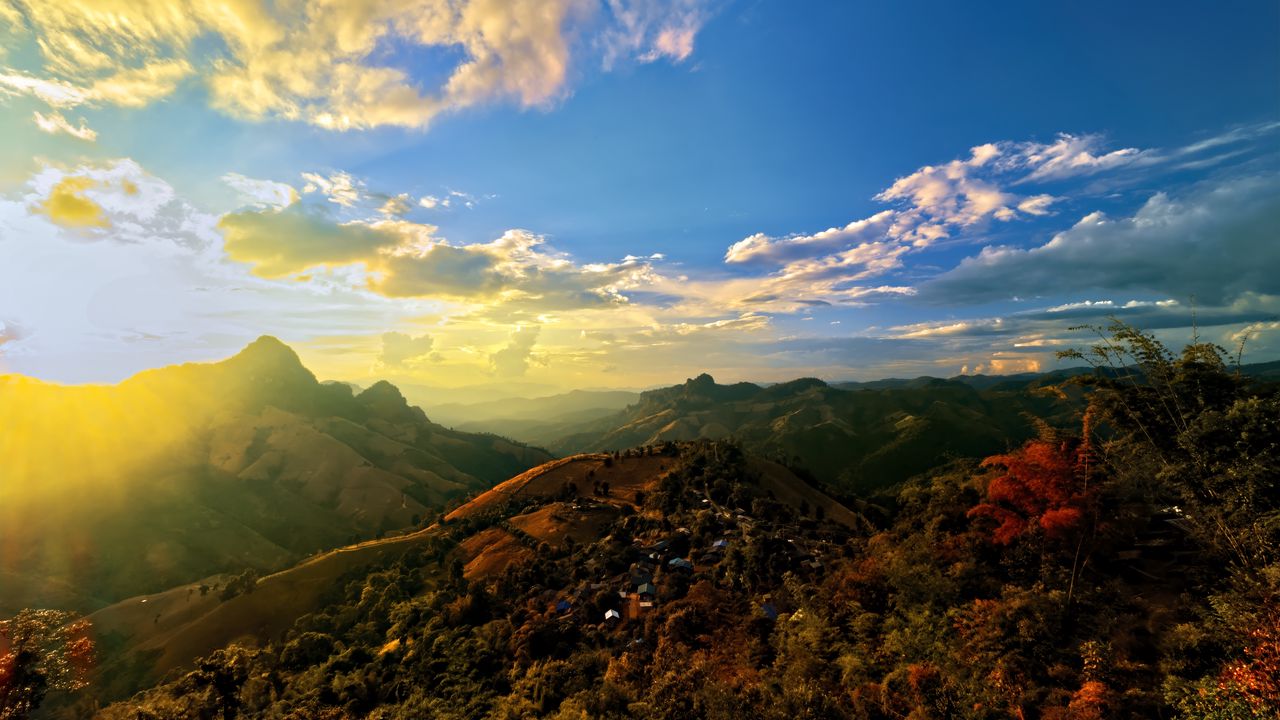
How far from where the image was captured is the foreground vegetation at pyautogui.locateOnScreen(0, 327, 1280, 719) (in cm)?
1476

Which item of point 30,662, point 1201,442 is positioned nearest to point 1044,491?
point 1201,442

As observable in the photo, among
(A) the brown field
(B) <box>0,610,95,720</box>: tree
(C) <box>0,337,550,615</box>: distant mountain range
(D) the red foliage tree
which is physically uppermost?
(D) the red foliage tree

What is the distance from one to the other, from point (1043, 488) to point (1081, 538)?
2397 millimetres

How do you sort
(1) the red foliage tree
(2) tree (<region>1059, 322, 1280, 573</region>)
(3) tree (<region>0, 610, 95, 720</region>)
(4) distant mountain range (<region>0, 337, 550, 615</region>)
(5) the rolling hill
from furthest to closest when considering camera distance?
(4) distant mountain range (<region>0, 337, 550, 615</region>) < (5) the rolling hill < (3) tree (<region>0, 610, 95, 720</region>) < (1) the red foliage tree < (2) tree (<region>1059, 322, 1280, 573</region>)

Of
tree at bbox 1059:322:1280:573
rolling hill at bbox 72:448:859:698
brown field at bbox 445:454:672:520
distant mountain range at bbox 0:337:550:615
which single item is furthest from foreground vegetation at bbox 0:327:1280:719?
distant mountain range at bbox 0:337:550:615

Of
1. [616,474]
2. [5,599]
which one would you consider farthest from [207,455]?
[616,474]

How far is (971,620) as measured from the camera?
18656mm

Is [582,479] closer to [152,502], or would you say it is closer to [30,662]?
[30,662]

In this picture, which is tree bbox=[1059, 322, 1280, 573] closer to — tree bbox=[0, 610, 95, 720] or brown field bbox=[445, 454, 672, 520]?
tree bbox=[0, 610, 95, 720]

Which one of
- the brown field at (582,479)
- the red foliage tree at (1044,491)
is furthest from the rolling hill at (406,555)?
the red foliage tree at (1044,491)

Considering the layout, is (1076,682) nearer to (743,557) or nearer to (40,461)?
(743,557)

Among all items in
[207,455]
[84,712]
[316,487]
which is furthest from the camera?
[207,455]

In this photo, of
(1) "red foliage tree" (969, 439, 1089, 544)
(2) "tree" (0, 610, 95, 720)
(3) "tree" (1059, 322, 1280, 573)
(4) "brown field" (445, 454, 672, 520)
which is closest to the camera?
(3) "tree" (1059, 322, 1280, 573)

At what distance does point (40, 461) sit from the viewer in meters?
162
